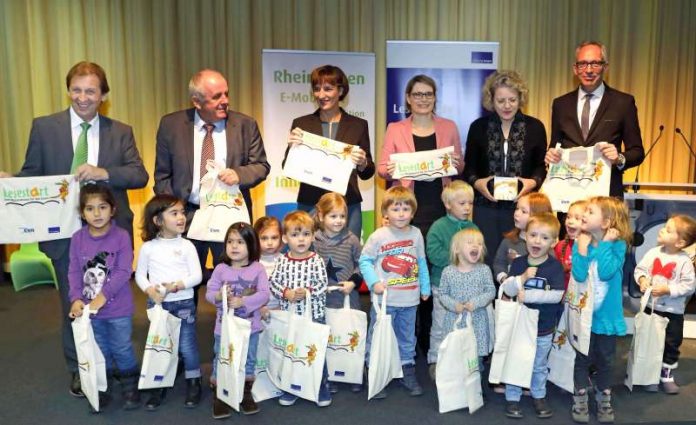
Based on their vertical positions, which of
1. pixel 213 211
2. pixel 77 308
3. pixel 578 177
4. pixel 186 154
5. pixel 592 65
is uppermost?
pixel 592 65

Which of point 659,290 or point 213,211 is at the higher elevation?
point 213,211

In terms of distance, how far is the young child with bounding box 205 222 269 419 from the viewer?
343cm

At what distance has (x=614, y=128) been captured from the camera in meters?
4.11

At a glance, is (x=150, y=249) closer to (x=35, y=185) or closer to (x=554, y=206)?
(x=35, y=185)

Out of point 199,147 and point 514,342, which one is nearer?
point 514,342

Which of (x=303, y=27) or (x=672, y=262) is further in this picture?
(x=303, y=27)

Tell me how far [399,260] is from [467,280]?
0.40m

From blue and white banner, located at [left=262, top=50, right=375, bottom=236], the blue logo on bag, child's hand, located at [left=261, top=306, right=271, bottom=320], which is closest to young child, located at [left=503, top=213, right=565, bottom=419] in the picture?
child's hand, located at [left=261, top=306, right=271, bottom=320]

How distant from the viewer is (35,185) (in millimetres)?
3510

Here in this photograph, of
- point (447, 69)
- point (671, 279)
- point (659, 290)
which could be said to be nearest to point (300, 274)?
point (659, 290)

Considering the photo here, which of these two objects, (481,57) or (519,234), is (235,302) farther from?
(481,57)

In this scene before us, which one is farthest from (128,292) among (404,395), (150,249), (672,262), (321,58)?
(321,58)

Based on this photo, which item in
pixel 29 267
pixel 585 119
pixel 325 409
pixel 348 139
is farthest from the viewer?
pixel 29 267

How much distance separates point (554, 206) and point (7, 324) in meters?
4.43
